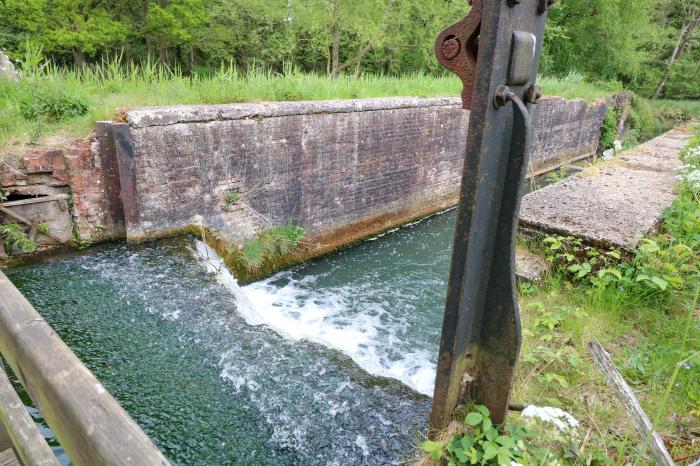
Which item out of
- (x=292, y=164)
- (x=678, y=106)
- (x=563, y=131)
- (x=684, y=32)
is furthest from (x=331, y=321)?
(x=684, y=32)

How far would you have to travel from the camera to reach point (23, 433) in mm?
1182

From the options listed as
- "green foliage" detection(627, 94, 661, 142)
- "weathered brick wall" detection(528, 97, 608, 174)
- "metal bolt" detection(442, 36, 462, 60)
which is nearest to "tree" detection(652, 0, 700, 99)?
"green foliage" detection(627, 94, 661, 142)

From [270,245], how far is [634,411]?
5.28 metres

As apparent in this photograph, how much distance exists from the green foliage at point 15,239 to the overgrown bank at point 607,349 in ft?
15.3

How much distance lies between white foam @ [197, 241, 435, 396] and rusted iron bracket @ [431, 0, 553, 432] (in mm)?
2110

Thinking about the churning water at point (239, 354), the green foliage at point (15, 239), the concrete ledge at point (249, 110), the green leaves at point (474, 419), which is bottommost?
the churning water at point (239, 354)

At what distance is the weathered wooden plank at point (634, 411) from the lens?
169 cm

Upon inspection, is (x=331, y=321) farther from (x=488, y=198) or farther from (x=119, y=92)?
(x=119, y=92)

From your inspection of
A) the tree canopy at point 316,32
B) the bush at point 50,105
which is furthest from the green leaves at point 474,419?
the tree canopy at point 316,32

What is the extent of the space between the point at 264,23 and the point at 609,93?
13067 millimetres

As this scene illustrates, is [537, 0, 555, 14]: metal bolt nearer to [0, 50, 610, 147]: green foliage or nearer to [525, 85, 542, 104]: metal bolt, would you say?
[525, 85, 542, 104]: metal bolt

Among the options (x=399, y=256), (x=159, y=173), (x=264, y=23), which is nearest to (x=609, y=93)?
(x=264, y=23)

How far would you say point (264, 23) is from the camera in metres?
16.2

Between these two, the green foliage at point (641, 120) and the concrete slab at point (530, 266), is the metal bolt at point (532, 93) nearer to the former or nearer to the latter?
the concrete slab at point (530, 266)
